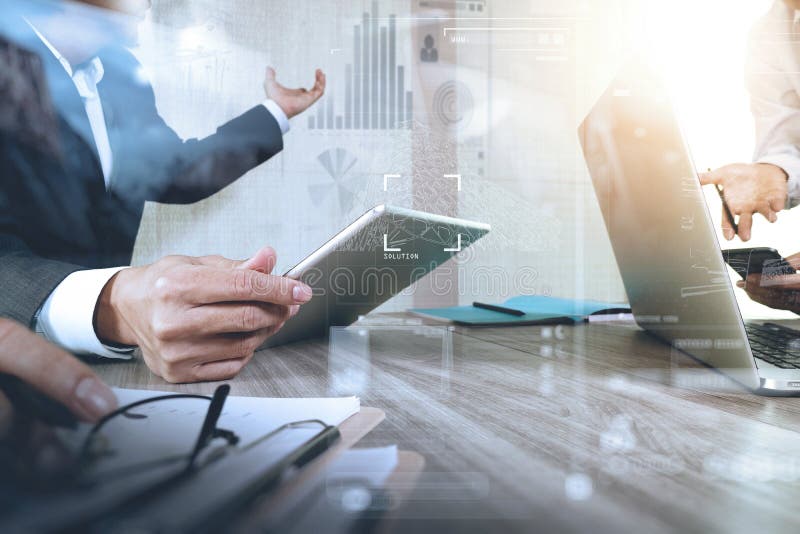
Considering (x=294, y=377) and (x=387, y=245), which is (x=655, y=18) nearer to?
(x=387, y=245)

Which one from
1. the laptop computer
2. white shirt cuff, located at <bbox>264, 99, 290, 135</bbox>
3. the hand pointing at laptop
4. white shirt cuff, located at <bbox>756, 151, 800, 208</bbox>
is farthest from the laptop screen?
white shirt cuff, located at <bbox>264, 99, 290, 135</bbox>

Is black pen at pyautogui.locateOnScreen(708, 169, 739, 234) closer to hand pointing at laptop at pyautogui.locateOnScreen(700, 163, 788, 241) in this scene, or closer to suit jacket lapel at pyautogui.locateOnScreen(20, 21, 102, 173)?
hand pointing at laptop at pyautogui.locateOnScreen(700, 163, 788, 241)

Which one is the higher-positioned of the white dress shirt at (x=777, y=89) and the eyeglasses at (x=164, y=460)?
the white dress shirt at (x=777, y=89)

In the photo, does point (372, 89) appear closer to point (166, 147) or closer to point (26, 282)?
point (166, 147)

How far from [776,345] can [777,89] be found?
21.2 inches

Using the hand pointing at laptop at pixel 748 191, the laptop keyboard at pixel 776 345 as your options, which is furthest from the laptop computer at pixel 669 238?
the hand pointing at laptop at pixel 748 191

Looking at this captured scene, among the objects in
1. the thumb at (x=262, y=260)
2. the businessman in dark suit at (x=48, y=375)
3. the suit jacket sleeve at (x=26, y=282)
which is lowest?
the businessman in dark suit at (x=48, y=375)

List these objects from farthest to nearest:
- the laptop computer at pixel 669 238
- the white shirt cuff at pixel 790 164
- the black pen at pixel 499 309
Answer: the black pen at pixel 499 309, the white shirt cuff at pixel 790 164, the laptop computer at pixel 669 238

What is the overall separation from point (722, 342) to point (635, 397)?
0.33 feet

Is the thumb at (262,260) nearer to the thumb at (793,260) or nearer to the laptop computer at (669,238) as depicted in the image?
the laptop computer at (669,238)

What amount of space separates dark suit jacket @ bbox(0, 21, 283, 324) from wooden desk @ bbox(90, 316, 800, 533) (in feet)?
0.44

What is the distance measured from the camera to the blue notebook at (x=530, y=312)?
2.26ft

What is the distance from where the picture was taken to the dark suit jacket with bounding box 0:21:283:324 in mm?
428

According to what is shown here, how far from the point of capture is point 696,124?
0.93 metres
